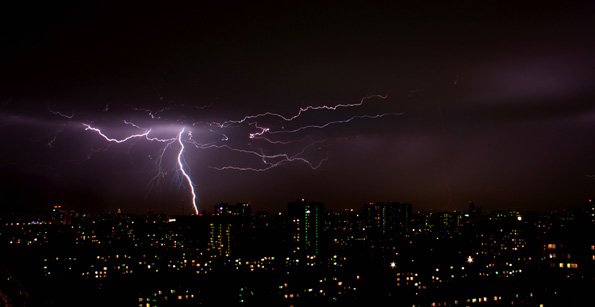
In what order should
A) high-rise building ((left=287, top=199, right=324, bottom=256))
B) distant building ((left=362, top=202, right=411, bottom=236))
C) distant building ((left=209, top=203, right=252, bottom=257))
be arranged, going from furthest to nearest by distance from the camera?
distant building ((left=362, top=202, right=411, bottom=236))
high-rise building ((left=287, top=199, right=324, bottom=256))
distant building ((left=209, top=203, right=252, bottom=257))

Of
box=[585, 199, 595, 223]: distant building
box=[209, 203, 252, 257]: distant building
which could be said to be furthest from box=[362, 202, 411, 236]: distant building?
box=[585, 199, 595, 223]: distant building

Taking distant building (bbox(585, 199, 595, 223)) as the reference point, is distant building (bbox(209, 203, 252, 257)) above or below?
below

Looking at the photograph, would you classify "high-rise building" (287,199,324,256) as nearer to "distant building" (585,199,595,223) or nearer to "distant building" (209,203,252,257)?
"distant building" (209,203,252,257)

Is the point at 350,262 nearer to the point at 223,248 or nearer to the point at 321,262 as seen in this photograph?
the point at 321,262

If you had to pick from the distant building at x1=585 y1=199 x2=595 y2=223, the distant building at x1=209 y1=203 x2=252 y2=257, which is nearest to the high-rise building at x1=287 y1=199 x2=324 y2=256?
the distant building at x1=209 y1=203 x2=252 y2=257

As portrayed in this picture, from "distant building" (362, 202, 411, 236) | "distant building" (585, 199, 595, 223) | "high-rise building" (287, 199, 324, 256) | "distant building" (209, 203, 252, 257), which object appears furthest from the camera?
"distant building" (362, 202, 411, 236)

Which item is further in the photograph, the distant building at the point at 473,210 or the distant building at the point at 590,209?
the distant building at the point at 473,210

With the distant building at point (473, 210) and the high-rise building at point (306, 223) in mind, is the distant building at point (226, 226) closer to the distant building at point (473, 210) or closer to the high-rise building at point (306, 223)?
the high-rise building at point (306, 223)

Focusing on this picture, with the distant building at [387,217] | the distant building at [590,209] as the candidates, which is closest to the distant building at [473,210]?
the distant building at [387,217]

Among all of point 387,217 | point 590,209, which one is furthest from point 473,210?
point 590,209

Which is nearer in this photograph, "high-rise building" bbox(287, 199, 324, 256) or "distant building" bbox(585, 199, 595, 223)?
"distant building" bbox(585, 199, 595, 223)
